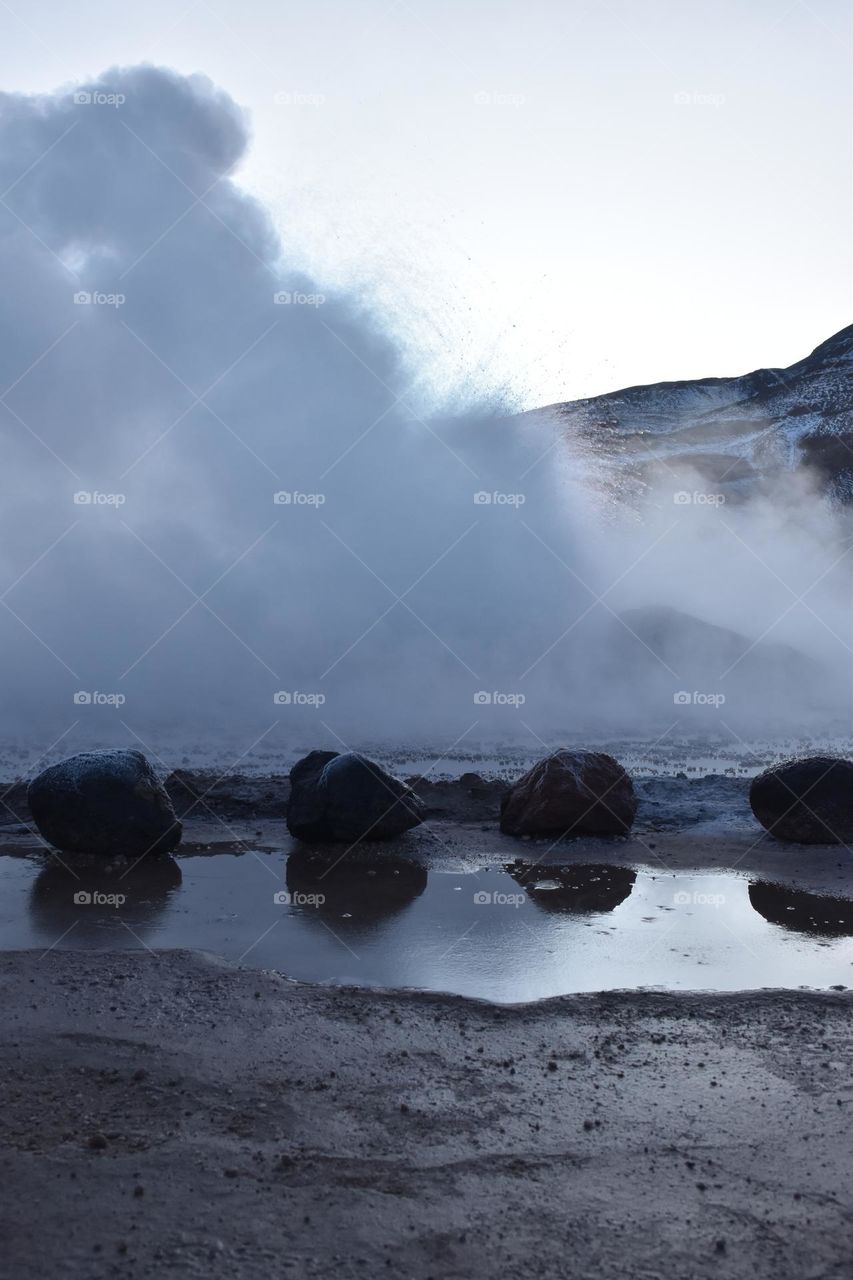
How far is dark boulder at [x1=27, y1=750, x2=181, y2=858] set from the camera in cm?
1062

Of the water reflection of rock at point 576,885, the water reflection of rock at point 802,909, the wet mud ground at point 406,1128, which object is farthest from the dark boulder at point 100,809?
the water reflection of rock at point 802,909

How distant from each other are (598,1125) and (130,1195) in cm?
203

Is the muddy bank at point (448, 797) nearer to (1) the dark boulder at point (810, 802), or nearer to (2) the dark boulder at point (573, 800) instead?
(2) the dark boulder at point (573, 800)

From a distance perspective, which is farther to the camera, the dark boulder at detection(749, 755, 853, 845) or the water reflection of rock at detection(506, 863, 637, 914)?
the dark boulder at detection(749, 755, 853, 845)

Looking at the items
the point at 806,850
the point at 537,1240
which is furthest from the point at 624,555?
the point at 537,1240

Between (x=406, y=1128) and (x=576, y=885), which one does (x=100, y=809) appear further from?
(x=406, y=1128)

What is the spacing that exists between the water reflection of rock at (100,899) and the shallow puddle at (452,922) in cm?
2

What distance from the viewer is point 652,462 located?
56.7 metres

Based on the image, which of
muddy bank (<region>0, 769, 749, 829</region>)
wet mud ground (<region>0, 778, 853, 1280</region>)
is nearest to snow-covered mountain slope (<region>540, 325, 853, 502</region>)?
muddy bank (<region>0, 769, 749, 829</region>)

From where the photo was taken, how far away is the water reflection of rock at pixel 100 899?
27.1 ft

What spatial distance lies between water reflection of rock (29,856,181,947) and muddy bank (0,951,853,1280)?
1.27 metres

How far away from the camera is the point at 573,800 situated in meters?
11.8

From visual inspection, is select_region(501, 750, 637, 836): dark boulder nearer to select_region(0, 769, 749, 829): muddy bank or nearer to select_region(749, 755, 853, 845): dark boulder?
select_region(0, 769, 749, 829): muddy bank

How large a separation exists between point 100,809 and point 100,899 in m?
1.49
